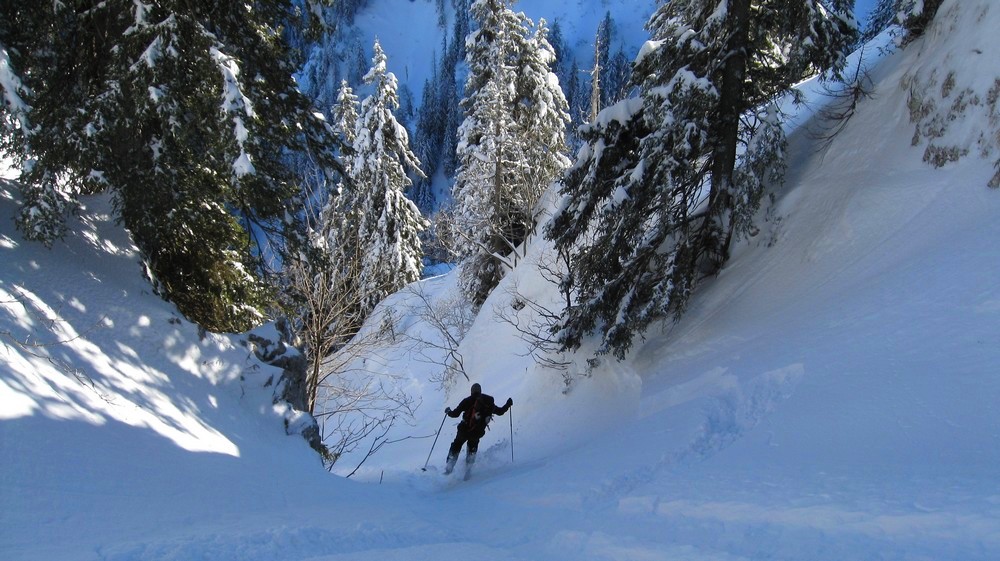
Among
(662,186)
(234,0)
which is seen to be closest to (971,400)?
(662,186)

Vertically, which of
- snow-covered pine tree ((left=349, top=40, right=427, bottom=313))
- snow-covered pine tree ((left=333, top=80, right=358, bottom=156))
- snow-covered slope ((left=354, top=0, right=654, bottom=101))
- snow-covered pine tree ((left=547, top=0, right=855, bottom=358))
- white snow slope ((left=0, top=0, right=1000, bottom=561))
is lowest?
white snow slope ((left=0, top=0, right=1000, bottom=561))

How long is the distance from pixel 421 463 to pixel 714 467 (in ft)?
26.8

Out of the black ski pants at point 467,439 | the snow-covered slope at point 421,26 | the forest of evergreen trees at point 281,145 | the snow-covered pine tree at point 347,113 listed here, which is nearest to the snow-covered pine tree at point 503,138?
the snow-covered pine tree at point 347,113

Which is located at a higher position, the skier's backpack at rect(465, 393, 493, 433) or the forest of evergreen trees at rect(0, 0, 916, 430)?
the forest of evergreen trees at rect(0, 0, 916, 430)

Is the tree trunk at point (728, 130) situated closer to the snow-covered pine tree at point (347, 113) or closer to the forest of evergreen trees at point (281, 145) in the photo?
the forest of evergreen trees at point (281, 145)

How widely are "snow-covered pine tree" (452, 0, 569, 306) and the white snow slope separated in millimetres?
11145

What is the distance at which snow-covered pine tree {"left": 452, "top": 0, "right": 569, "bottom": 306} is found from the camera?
19797 mm

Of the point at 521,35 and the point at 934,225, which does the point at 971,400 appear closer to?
the point at 934,225

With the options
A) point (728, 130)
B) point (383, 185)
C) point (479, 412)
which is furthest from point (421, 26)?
point (479, 412)

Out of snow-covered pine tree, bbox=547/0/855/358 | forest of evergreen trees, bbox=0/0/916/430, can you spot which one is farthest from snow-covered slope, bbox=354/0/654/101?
snow-covered pine tree, bbox=547/0/855/358

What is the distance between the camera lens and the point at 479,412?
872 centimetres

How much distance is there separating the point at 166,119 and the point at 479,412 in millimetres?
5751

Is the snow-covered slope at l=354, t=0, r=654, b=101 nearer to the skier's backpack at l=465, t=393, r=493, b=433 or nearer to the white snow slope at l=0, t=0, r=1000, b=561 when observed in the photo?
the white snow slope at l=0, t=0, r=1000, b=561

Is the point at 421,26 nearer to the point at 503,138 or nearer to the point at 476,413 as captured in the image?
the point at 503,138
